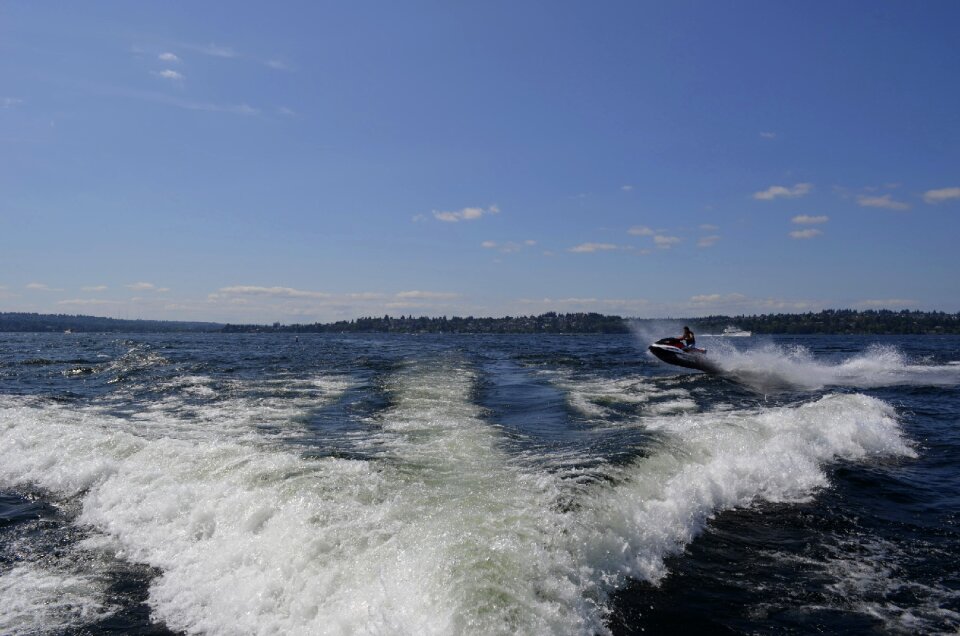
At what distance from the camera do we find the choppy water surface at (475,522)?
19.5 feet

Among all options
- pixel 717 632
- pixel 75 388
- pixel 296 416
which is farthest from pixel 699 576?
pixel 75 388

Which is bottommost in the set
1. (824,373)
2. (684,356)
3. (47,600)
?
(47,600)

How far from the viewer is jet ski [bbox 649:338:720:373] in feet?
97.0

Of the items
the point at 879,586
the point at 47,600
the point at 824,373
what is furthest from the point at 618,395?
the point at 47,600

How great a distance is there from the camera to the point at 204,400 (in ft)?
63.0

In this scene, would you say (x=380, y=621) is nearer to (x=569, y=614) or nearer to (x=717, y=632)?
(x=569, y=614)

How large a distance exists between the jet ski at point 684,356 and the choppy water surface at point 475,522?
43.1ft

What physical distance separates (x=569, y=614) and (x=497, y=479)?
3.56 meters

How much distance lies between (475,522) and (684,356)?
25.7 m

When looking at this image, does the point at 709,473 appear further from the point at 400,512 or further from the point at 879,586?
the point at 400,512

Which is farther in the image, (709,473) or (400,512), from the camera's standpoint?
(709,473)

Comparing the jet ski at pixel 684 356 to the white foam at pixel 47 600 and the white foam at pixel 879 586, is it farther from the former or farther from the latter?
the white foam at pixel 47 600

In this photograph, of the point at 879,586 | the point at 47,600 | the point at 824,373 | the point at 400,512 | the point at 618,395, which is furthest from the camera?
the point at 824,373

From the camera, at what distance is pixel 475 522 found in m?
6.93
